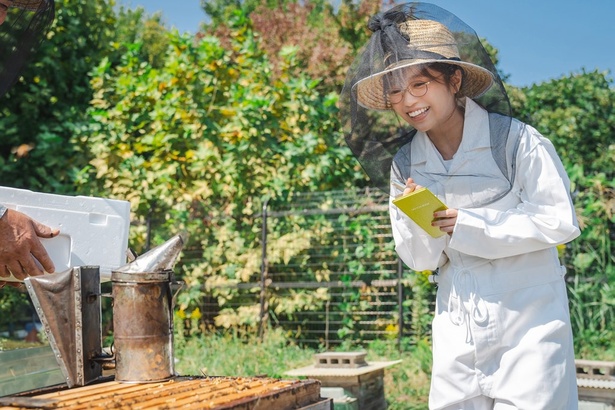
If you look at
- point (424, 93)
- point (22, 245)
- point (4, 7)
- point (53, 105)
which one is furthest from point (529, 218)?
point (53, 105)

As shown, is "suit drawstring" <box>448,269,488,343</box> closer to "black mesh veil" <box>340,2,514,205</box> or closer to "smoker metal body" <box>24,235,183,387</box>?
"black mesh veil" <box>340,2,514,205</box>

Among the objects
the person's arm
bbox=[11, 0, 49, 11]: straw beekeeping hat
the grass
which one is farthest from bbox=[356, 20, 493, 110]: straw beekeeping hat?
the grass

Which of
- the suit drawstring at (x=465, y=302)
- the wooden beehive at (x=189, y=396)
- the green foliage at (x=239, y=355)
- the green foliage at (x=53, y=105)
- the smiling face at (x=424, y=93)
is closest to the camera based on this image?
the wooden beehive at (x=189, y=396)

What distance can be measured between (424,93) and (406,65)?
0.11 metres

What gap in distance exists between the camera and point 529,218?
2.31 meters

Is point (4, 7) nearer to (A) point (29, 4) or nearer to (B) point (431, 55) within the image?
(A) point (29, 4)

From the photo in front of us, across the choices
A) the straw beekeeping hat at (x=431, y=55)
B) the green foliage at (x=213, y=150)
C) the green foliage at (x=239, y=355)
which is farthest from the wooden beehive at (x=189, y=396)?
the green foliage at (x=213, y=150)

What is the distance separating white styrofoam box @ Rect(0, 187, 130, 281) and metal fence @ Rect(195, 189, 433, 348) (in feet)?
13.4

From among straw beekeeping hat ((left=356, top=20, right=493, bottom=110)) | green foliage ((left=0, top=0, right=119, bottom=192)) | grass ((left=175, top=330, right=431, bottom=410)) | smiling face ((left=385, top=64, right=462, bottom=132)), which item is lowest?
grass ((left=175, top=330, right=431, bottom=410))

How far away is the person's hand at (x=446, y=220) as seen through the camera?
92.6 inches

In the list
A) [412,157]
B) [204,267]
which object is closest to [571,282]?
[204,267]

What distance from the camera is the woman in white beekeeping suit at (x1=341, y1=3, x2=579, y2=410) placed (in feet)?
7.50

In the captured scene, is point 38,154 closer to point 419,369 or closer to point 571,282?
point 419,369

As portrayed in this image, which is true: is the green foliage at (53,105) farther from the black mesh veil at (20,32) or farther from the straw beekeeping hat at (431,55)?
the straw beekeeping hat at (431,55)
